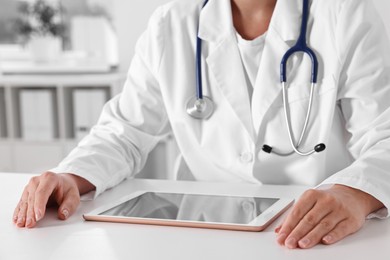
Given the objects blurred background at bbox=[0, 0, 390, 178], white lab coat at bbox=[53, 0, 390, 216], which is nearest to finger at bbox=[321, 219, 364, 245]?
white lab coat at bbox=[53, 0, 390, 216]

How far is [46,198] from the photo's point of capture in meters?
1.20

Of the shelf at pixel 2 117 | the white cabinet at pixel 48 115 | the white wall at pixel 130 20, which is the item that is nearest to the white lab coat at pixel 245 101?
the white cabinet at pixel 48 115

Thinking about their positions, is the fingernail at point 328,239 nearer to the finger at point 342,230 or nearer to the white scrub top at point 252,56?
the finger at point 342,230

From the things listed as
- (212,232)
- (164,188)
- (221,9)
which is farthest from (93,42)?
(212,232)

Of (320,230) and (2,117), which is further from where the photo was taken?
(2,117)

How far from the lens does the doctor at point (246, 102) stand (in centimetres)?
136

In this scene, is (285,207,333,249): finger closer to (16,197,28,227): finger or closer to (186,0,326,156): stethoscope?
(186,0,326,156): stethoscope

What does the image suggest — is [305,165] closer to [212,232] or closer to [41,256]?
[212,232]

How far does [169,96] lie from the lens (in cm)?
158

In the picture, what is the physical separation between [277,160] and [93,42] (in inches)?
93.5

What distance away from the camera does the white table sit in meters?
0.94

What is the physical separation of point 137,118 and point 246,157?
312 mm

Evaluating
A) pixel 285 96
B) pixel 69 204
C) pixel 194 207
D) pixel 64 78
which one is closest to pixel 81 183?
pixel 69 204

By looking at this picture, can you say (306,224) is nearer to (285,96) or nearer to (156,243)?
(156,243)
